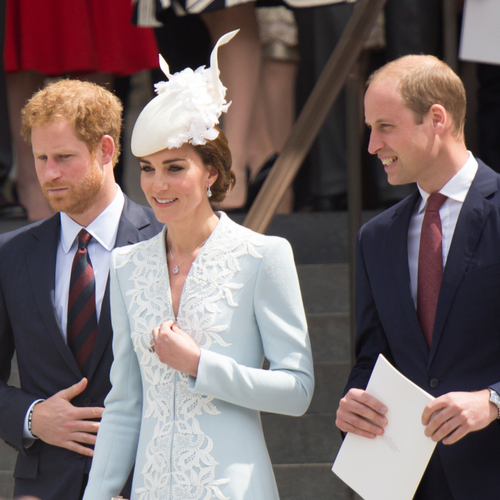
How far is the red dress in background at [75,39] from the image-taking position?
445 cm

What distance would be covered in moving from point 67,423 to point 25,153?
2536 millimetres

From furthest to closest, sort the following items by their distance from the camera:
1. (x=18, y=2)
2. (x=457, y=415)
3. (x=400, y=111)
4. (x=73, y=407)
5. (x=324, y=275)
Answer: (x=18, y=2) → (x=324, y=275) → (x=73, y=407) → (x=400, y=111) → (x=457, y=415)

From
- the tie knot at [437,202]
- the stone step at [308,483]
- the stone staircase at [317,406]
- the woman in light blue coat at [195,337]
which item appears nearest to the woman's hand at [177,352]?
the woman in light blue coat at [195,337]

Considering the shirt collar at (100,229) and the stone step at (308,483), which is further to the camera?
the stone step at (308,483)

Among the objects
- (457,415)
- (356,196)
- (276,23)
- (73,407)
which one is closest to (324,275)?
(356,196)

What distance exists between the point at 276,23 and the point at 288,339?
2877mm

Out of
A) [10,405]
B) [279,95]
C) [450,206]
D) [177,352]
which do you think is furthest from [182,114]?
[279,95]

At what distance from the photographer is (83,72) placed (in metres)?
4.57

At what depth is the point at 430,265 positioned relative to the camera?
7.31 ft

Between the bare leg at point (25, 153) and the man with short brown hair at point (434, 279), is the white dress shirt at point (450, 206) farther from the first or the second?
the bare leg at point (25, 153)

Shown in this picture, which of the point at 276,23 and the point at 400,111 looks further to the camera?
the point at 276,23

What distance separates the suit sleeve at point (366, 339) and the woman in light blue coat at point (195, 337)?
182mm

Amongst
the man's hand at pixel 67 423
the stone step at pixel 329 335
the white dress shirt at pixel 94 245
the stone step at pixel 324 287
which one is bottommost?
the stone step at pixel 329 335

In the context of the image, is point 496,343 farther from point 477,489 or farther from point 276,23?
point 276,23
